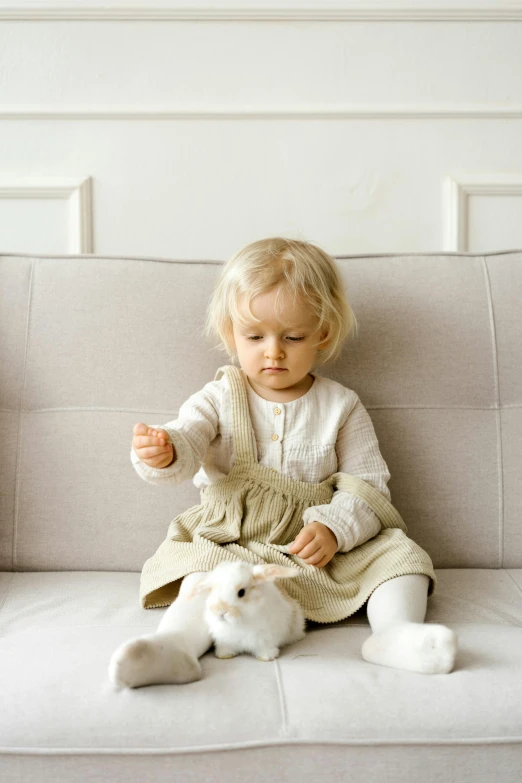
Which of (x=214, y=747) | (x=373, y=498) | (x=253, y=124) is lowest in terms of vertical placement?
(x=214, y=747)

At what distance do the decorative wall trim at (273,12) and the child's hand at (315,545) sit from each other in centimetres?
126

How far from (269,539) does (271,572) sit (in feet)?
0.80

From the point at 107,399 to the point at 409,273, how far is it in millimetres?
645

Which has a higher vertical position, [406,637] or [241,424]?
[241,424]

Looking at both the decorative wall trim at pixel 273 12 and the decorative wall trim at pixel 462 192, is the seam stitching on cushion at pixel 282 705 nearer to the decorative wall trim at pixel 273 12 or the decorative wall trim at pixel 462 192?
the decorative wall trim at pixel 462 192

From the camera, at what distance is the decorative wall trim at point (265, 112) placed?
6.39 ft

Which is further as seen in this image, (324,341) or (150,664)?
(324,341)

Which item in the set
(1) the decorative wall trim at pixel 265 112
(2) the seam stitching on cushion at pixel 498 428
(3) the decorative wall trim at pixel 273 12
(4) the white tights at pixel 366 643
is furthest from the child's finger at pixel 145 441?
(3) the decorative wall trim at pixel 273 12

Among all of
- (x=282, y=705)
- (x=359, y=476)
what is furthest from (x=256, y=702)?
(x=359, y=476)

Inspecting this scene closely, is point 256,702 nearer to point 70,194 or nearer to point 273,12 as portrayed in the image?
point 70,194

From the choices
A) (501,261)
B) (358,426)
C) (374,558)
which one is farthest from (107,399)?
(501,261)

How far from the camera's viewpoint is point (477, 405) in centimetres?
161

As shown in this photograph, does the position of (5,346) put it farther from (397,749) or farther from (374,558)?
(397,749)

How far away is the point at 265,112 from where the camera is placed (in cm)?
196
